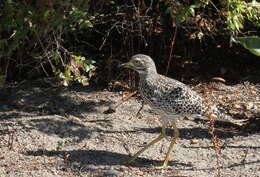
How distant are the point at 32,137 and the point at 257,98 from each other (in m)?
3.11

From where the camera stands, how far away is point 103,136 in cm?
579

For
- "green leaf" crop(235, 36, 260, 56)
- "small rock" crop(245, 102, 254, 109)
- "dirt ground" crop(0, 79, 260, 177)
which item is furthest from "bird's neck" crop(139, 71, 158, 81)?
"green leaf" crop(235, 36, 260, 56)

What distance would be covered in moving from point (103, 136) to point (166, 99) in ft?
3.25

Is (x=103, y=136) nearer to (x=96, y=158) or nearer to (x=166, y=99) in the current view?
(x=96, y=158)

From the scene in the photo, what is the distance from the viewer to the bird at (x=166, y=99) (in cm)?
519

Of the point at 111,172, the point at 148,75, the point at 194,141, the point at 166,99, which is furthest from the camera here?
the point at 194,141

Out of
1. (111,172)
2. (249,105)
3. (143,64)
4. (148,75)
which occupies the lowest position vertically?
(111,172)

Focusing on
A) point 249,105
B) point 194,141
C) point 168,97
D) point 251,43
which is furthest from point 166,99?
point 251,43

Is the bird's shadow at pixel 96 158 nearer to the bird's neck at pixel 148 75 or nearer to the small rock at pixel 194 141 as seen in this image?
the small rock at pixel 194 141

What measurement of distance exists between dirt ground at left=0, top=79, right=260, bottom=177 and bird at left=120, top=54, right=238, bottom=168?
0.89 ft

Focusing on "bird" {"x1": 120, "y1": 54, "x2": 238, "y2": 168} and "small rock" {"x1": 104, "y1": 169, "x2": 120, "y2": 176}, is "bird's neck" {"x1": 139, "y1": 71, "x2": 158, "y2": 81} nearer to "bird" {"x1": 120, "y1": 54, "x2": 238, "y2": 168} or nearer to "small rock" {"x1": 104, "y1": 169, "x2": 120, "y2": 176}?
"bird" {"x1": 120, "y1": 54, "x2": 238, "y2": 168}

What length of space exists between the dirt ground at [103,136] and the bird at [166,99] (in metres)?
0.27

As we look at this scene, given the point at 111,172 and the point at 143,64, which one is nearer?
the point at 111,172

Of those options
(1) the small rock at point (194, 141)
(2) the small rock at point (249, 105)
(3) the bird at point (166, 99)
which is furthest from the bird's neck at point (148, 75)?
(2) the small rock at point (249, 105)
